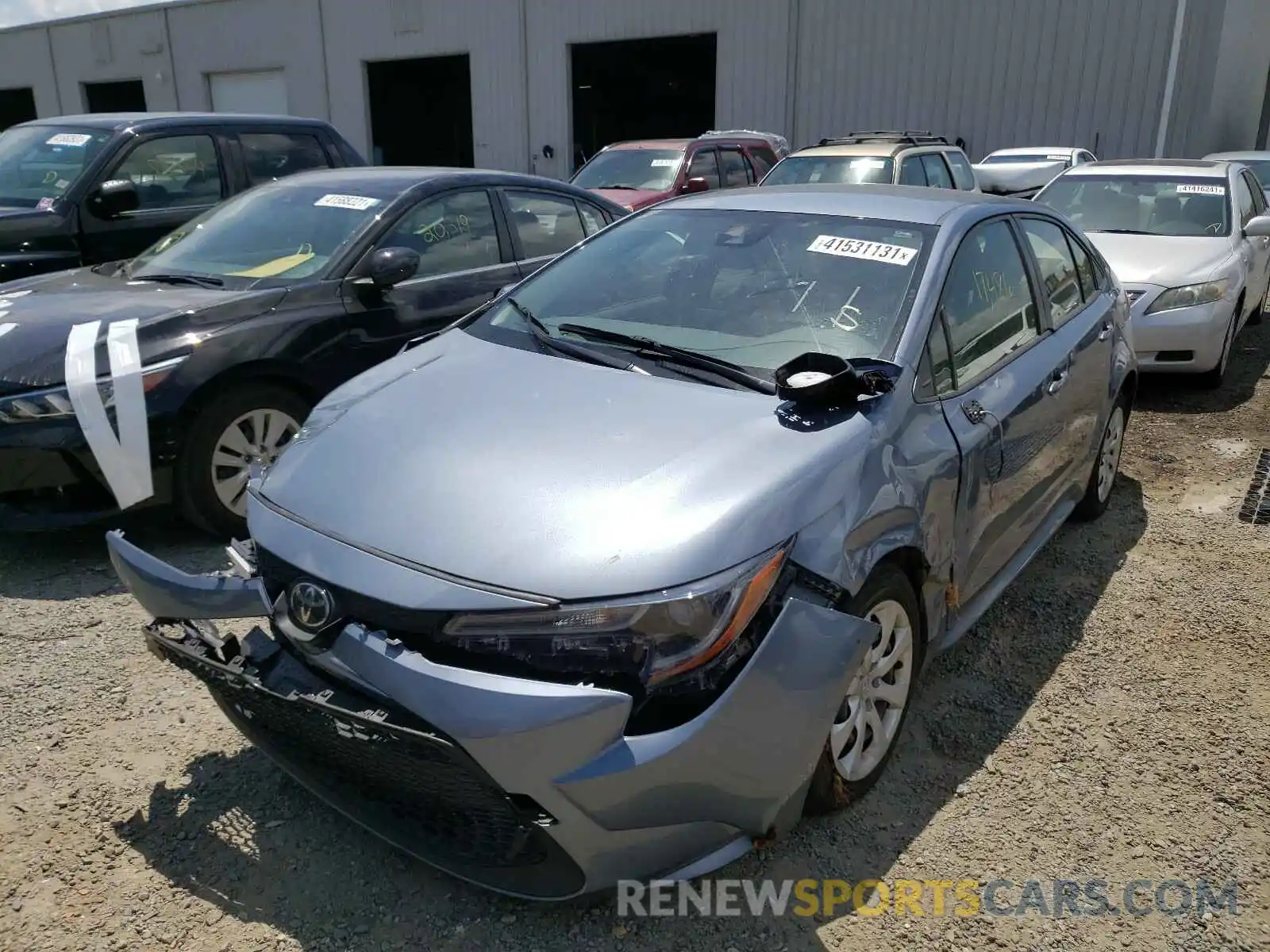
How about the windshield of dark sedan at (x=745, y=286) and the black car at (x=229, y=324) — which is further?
the black car at (x=229, y=324)

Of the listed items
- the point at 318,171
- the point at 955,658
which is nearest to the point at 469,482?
the point at 955,658

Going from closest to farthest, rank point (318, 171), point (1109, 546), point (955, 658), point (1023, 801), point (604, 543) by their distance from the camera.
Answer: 1. point (604, 543)
2. point (1023, 801)
3. point (955, 658)
4. point (1109, 546)
5. point (318, 171)

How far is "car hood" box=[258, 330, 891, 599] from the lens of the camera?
85.4 inches

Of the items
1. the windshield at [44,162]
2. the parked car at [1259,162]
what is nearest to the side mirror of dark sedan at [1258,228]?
the parked car at [1259,162]

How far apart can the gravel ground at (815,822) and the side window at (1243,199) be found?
515 cm

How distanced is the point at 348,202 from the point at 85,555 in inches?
82.2

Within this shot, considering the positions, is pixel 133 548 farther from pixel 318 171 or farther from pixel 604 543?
pixel 318 171

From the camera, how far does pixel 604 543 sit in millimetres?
2178

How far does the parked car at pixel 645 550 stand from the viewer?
2.07 meters

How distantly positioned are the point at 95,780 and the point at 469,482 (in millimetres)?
1463

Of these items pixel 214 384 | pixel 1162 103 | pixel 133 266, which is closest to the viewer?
pixel 214 384

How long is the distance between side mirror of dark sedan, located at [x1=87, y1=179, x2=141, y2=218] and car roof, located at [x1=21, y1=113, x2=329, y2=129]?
21.9 inches

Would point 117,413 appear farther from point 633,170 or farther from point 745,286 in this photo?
point 633,170

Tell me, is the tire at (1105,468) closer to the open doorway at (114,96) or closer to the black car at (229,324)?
the black car at (229,324)
